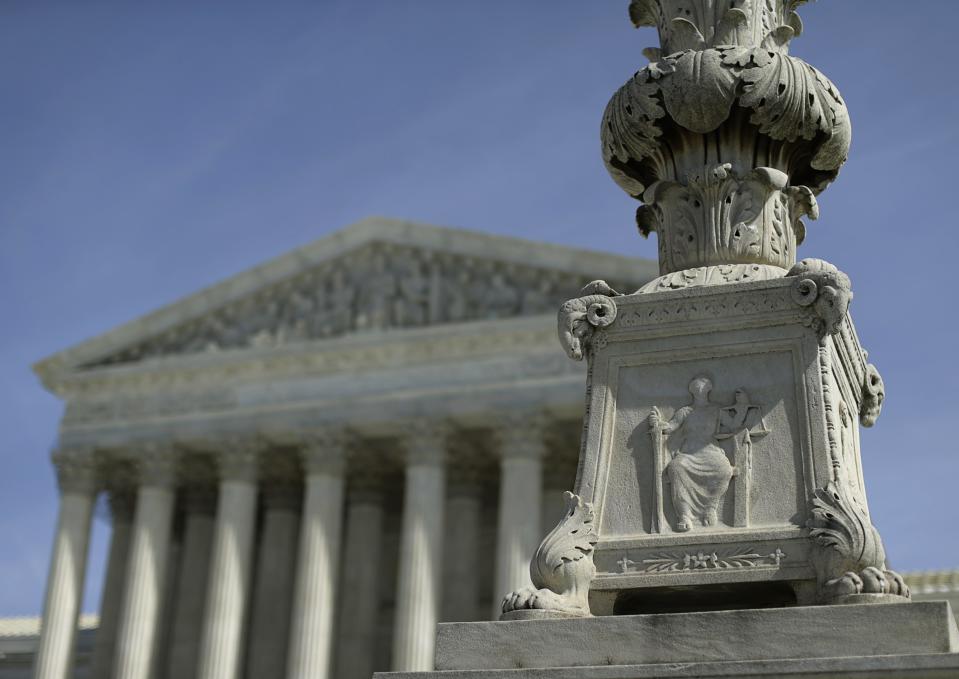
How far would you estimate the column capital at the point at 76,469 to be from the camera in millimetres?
50281

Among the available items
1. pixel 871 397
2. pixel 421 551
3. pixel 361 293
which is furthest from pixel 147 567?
pixel 871 397

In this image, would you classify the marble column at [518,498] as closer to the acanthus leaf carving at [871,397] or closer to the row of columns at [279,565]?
the row of columns at [279,565]

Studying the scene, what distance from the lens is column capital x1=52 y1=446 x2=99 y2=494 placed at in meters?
50.3

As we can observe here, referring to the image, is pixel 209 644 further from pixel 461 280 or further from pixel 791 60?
pixel 791 60

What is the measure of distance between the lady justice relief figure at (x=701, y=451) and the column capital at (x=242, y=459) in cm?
4205

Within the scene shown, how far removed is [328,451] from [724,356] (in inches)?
1597

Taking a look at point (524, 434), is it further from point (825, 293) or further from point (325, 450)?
point (825, 293)

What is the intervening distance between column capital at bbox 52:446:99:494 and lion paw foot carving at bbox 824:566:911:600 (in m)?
46.9

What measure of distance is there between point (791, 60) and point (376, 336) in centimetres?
4071

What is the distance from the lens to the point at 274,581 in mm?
50312

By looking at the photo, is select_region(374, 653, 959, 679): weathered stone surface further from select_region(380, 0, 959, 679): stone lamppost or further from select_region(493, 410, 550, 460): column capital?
select_region(493, 410, 550, 460): column capital

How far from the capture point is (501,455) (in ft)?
148

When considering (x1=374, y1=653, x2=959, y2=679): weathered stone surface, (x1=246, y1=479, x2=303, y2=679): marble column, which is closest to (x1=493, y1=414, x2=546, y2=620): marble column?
(x1=246, y1=479, x2=303, y2=679): marble column

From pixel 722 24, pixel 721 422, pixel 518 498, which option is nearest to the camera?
pixel 721 422
